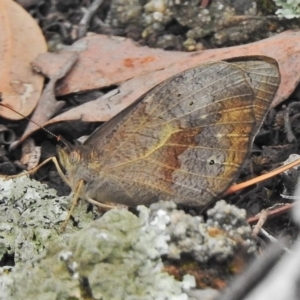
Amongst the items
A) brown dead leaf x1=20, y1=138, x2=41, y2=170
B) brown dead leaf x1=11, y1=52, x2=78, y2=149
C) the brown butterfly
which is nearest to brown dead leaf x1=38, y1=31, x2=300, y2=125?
brown dead leaf x1=11, y1=52, x2=78, y2=149

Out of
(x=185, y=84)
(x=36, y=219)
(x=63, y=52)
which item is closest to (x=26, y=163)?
(x=36, y=219)

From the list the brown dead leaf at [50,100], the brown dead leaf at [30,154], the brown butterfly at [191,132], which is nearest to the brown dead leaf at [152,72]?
the brown dead leaf at [50,100]

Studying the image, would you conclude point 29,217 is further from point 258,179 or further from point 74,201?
point 258,179

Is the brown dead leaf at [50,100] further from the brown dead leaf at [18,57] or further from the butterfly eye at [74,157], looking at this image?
the butterfly eye at [74,157]

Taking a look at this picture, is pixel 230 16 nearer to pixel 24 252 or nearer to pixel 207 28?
pixel 207 28

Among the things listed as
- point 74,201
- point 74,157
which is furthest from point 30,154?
point 74,201

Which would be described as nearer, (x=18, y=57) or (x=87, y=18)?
(x=18, y=57)

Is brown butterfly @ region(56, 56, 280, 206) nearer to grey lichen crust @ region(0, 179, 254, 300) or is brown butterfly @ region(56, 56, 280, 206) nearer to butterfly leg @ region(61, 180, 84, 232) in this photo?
butterfly leg @ region(61, 180, 84, 232)
